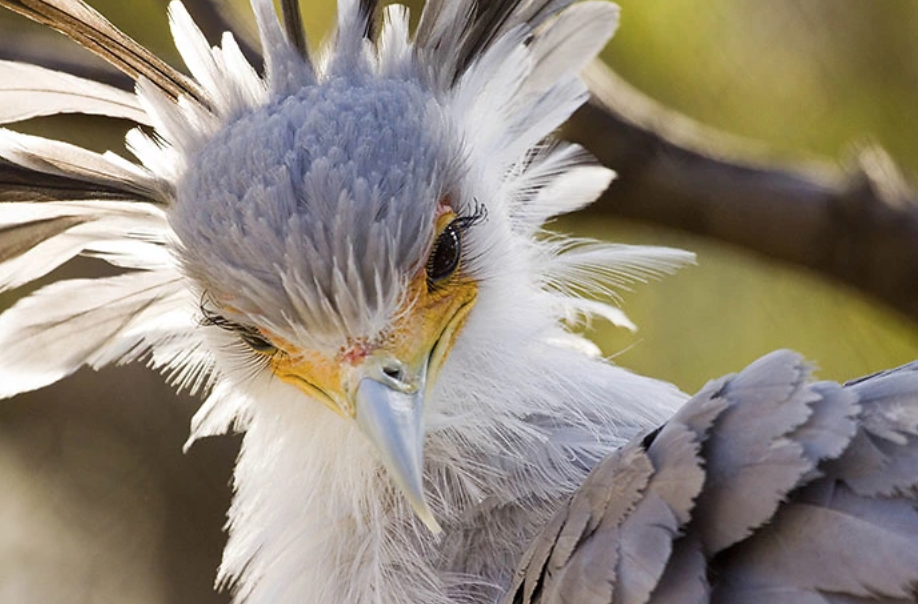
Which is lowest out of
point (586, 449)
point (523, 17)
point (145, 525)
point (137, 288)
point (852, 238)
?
point (145, 525)

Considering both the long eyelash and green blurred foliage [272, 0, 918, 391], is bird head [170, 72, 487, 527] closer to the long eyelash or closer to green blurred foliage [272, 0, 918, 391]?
the long eyelash

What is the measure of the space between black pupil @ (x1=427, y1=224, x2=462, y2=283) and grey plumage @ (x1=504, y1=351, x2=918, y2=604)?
0.37 meters

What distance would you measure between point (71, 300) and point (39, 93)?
0.96 feet

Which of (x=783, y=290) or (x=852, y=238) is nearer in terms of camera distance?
(x=852, y=238)

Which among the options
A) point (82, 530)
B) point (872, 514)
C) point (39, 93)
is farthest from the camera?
point (82, 530)

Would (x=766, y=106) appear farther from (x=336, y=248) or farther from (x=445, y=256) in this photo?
(x=336, y=248)

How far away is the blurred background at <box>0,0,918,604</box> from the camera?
3512 mm

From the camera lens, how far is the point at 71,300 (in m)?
1.89

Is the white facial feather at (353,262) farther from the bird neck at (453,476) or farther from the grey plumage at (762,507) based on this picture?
the grey plumage at (762,507)

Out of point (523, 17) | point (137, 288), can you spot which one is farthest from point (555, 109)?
point (137, 288)

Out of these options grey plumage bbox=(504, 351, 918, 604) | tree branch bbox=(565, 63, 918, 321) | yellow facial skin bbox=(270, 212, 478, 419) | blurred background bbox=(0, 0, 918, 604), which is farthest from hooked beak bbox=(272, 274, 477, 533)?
blurred background bbox=(0, 0, 918, 604)

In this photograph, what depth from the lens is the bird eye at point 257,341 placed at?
169 centimetres

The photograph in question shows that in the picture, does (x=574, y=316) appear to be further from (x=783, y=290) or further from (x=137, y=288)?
(x=783, y=290)

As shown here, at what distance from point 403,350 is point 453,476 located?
0.20 metres
